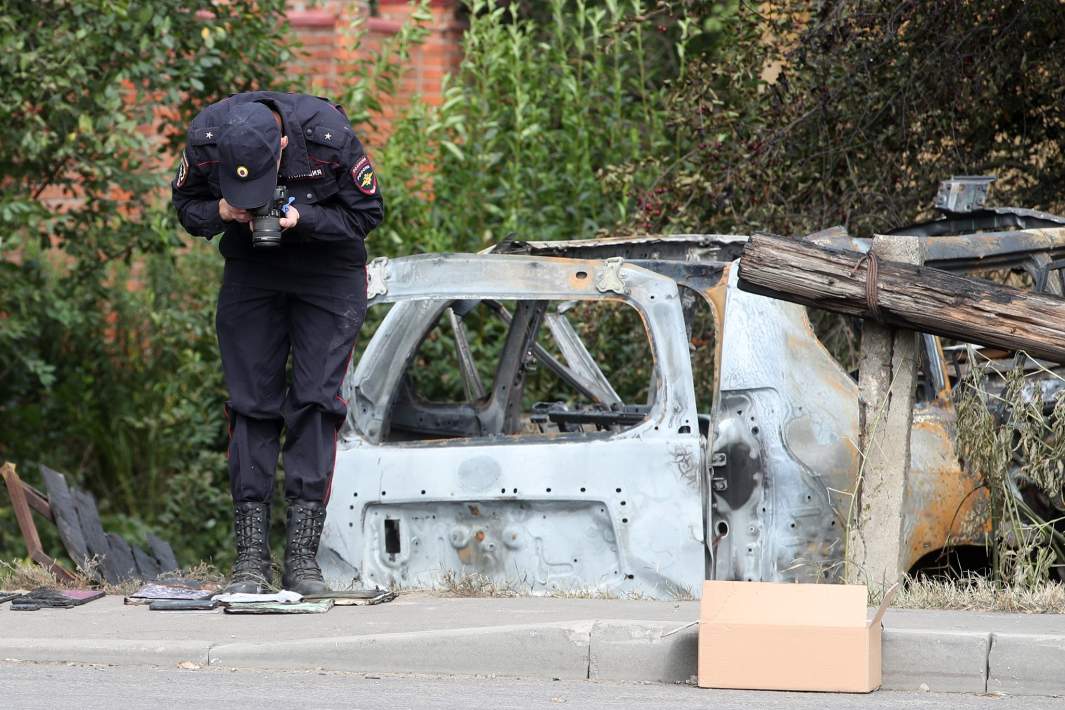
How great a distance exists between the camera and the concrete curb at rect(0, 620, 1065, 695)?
5.29 m

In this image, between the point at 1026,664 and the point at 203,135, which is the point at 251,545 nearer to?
the point at 203,135

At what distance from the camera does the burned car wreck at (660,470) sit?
6305 millimetres

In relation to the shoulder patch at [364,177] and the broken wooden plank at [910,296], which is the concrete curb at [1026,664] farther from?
the shoulder patch at [364,177]

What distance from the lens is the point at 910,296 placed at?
242 inches

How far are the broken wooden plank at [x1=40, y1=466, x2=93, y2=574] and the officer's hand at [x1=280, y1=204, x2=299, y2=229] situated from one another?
86.0 inches

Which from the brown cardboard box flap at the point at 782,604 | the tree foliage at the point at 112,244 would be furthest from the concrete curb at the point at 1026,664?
the tree foliage at the point at 112,244

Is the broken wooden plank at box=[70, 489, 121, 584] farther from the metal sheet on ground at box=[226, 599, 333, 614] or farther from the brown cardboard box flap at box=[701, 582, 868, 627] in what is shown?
the brown cardboard box flap at box=[701, 582, 868, 627]

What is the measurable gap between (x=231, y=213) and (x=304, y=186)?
32 cm

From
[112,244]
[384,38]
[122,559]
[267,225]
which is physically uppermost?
[384,38]

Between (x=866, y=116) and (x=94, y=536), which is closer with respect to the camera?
(x=94, y=536)

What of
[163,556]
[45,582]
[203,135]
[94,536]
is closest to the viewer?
[203,135]

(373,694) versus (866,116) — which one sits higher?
(866,116)

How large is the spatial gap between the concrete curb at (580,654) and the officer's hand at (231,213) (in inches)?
58.0

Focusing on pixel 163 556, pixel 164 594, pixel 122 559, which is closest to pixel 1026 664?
pixel 164 594
